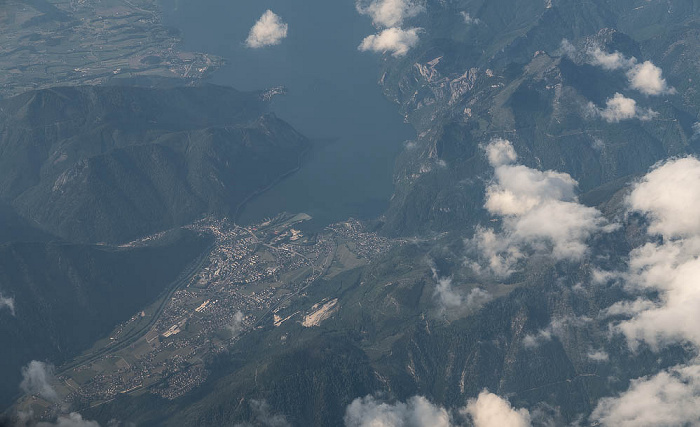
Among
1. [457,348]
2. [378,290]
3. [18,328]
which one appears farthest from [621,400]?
[18,328]

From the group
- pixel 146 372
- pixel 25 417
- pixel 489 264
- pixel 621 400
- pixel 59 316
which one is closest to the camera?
pixel 25 417

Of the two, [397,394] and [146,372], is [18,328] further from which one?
[397,394]

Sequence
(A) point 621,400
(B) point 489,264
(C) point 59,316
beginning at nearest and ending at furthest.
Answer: (A) point 621,400 → (C) point 59,316 → (B) point 489,264

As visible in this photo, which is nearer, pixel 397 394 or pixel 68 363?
pixel 397 394

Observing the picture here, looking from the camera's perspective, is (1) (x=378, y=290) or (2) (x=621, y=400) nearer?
(2) (x=621, y=400)

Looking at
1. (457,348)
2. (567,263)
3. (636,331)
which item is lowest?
(457,348)

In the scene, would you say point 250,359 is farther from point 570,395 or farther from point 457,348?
point 570,395

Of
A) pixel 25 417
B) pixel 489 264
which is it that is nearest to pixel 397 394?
pixel 489 264

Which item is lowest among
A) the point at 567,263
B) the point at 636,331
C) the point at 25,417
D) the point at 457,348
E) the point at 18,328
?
the point at 25,417

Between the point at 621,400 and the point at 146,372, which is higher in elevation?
the point at 621,400
